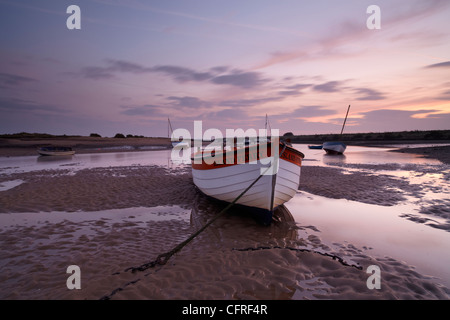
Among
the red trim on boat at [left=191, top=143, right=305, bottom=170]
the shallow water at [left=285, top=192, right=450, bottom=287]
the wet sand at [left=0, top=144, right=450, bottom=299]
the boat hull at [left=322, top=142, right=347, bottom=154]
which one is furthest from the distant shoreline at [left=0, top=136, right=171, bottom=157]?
the shallow water at [left=285, top=192, right=450, bottom=287]

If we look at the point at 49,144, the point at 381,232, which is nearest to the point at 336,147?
the point at 381,232

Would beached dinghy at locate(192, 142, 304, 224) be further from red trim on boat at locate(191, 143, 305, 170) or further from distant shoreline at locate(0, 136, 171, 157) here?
distant shoreline at locate(0, 136, 171, 157)

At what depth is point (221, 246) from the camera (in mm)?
5938

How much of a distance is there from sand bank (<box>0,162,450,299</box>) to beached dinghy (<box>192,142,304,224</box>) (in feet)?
2.58

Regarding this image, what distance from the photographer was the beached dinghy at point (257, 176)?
6934mm

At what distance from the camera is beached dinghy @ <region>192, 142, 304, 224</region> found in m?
6.93

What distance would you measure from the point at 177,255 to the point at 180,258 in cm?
19

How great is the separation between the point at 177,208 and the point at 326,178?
10.9 meters

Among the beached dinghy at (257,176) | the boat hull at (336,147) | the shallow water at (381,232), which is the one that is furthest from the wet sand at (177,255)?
the boat hull at (336,147)

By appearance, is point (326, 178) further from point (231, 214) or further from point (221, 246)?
point (221, 246)

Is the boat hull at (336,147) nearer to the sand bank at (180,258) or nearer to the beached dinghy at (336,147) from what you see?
the beached dinghy at (336,147)

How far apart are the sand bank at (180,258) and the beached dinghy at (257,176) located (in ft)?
2.58
